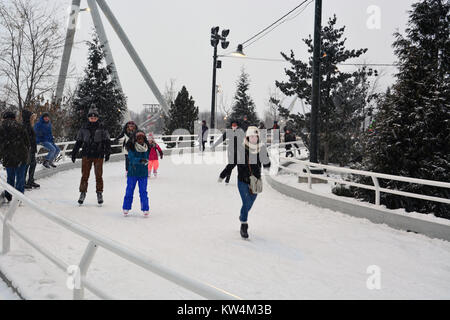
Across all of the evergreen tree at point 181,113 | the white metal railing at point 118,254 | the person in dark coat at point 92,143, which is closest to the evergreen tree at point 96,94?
the evergreen tree at point 181,113

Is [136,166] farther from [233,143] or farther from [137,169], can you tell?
[233,143]

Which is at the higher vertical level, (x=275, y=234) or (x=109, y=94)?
(x=109, y=94)

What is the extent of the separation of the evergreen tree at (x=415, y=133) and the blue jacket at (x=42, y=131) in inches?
353

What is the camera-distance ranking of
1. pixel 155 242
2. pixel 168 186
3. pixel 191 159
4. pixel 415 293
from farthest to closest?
pixel 191 159 → pixel 168 186 → pixel 155 242 → pixel 415 293

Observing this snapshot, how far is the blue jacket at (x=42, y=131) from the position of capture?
11.0m

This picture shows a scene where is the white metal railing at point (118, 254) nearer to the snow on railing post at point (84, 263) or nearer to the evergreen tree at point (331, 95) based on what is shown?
the snow on railing post at point (84, 263)

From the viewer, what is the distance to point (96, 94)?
21406mm

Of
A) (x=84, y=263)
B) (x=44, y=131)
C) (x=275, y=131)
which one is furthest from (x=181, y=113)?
(x=84, y=263)

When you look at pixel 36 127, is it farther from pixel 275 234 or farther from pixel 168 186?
pixel 275 234

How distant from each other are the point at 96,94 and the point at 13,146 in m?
14.9

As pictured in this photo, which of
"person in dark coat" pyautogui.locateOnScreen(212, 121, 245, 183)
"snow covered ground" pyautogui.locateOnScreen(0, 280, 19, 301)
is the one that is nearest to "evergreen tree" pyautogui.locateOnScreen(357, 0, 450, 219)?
"person in dark coat" pyautogui.locateOnScreen(212, 121, 245, 183)
